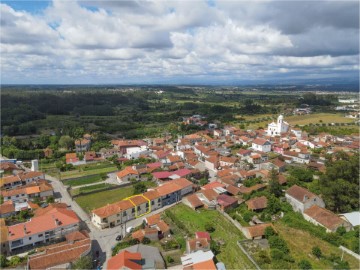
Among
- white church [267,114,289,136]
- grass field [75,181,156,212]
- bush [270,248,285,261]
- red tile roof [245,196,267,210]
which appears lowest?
grass field [75,181,156,212]

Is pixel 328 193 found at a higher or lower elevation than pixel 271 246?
higher

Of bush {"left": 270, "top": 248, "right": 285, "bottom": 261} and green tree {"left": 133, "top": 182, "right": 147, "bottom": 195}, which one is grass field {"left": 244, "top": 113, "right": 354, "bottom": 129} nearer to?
green tree {"left": 133, "top": 182, "right": 147, "bottom": 195}

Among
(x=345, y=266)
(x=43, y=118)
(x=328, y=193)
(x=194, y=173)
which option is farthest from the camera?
(x=43, y=118)

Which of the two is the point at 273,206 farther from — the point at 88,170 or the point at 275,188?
the point at 88,170

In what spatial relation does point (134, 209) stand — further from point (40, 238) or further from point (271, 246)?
point (271, 246)

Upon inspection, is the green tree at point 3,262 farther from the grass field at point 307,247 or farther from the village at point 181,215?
the grass field at point 307,247

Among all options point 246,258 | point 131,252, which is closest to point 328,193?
point 246,258

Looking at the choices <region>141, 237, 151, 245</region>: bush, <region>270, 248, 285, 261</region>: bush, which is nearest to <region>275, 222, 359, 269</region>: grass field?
<region>270, 248, 285, 261</region>: bush
